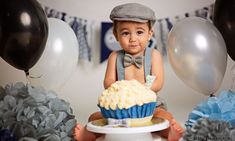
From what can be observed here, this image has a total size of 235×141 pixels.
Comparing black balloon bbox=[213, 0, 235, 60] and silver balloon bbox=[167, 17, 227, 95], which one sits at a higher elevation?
black balloon bbox=[213, 0, 235, 60]

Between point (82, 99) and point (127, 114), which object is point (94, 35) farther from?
point (127, 114)

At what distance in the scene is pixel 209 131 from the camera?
3.56 ft

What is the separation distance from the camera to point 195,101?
6.11ft

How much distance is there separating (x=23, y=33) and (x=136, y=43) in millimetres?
390

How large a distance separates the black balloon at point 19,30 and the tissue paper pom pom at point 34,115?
3.7 inches

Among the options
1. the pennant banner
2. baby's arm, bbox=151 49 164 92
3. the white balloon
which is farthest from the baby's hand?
the pennant banner

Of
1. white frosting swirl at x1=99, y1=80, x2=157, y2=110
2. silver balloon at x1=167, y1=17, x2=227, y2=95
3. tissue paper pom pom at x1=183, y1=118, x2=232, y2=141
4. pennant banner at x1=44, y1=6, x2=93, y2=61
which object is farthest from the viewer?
pennant banner at x1=44, y1=6, x2=93, y2=61

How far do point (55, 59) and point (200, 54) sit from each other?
19.3 inches

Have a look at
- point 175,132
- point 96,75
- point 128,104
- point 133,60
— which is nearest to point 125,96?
point 128,104

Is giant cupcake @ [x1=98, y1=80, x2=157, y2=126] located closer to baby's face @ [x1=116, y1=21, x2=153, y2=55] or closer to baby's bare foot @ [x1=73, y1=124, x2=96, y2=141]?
baby's bare foot @ [x1=73, y1=124, x2=96, y2=141]

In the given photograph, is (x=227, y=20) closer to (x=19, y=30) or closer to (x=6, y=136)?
(x=19, y=30)

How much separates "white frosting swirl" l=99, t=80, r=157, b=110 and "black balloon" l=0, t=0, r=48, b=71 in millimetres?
249

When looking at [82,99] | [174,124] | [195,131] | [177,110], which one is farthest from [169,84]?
[195,131]

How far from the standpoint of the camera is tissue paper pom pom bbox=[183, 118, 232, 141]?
1071mm
